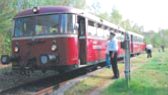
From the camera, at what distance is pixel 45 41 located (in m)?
15.3

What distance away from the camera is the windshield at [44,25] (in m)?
15.4

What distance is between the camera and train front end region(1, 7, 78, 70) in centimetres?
1510

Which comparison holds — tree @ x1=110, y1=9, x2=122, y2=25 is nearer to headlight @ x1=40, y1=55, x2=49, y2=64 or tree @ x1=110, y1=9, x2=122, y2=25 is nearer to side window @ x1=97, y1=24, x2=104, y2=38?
side window @ x1=97, y1=24, x2=104, y2=38

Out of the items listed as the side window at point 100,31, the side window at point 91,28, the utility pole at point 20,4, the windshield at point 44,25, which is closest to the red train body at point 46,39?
the windshield at point 44,25

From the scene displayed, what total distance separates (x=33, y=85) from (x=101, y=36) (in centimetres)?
670

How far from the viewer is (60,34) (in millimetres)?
15211

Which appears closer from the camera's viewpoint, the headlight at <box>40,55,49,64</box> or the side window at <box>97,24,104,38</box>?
the headlight at <box>40,55,49,64</box>

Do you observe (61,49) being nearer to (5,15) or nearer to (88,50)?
(88,50)

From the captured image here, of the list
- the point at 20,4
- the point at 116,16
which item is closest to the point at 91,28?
the point at 20,4

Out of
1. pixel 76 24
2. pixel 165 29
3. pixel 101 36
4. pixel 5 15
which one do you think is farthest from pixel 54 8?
pixel 165 29

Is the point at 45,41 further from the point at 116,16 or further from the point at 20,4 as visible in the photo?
the point at 116,16

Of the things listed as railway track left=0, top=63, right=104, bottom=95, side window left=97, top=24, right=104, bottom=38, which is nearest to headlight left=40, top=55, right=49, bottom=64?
railway track left=0, top=63, right=104, bottom=95

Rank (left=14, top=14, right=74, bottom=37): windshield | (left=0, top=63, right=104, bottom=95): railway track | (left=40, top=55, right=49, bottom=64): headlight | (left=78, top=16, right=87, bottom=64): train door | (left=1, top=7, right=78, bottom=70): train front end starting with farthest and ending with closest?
(left=78, top=16, right=87, bottom=64): train door, (left=14, top=14, right=74, bottom=37): windshield, (left=1, top=7, right=78, bottom=70): train front end, (left=40, top=55, right=49, bottom=64): headlight, (left=0, top=63, right=104, bottom=95): railway track

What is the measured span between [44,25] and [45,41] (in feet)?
2.36
